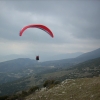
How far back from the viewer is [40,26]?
102ft

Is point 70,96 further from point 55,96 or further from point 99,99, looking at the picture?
point 99,99

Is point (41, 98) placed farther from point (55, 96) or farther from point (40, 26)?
point (40, 26)

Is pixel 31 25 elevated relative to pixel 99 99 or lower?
elevated

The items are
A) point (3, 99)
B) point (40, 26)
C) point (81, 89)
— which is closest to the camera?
point (81, 89)

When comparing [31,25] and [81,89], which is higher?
[31,25]

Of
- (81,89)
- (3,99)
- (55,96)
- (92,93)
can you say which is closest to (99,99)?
(92,93)

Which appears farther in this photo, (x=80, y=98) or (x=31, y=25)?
(x=31, y=25)

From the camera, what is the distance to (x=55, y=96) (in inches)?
985

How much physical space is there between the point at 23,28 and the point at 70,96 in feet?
46.2

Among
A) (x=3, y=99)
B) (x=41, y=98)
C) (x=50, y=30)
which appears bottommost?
(x=3, y=99)

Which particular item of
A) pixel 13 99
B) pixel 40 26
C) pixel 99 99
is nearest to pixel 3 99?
pixel 13 99

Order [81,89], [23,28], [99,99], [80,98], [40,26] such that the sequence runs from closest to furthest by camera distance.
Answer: [99,99], [80,98], [81,89], [23,28], [40,26]

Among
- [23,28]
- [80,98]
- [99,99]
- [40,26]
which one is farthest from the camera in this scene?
[40,26]

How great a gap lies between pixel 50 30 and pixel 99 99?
54.2 ft
